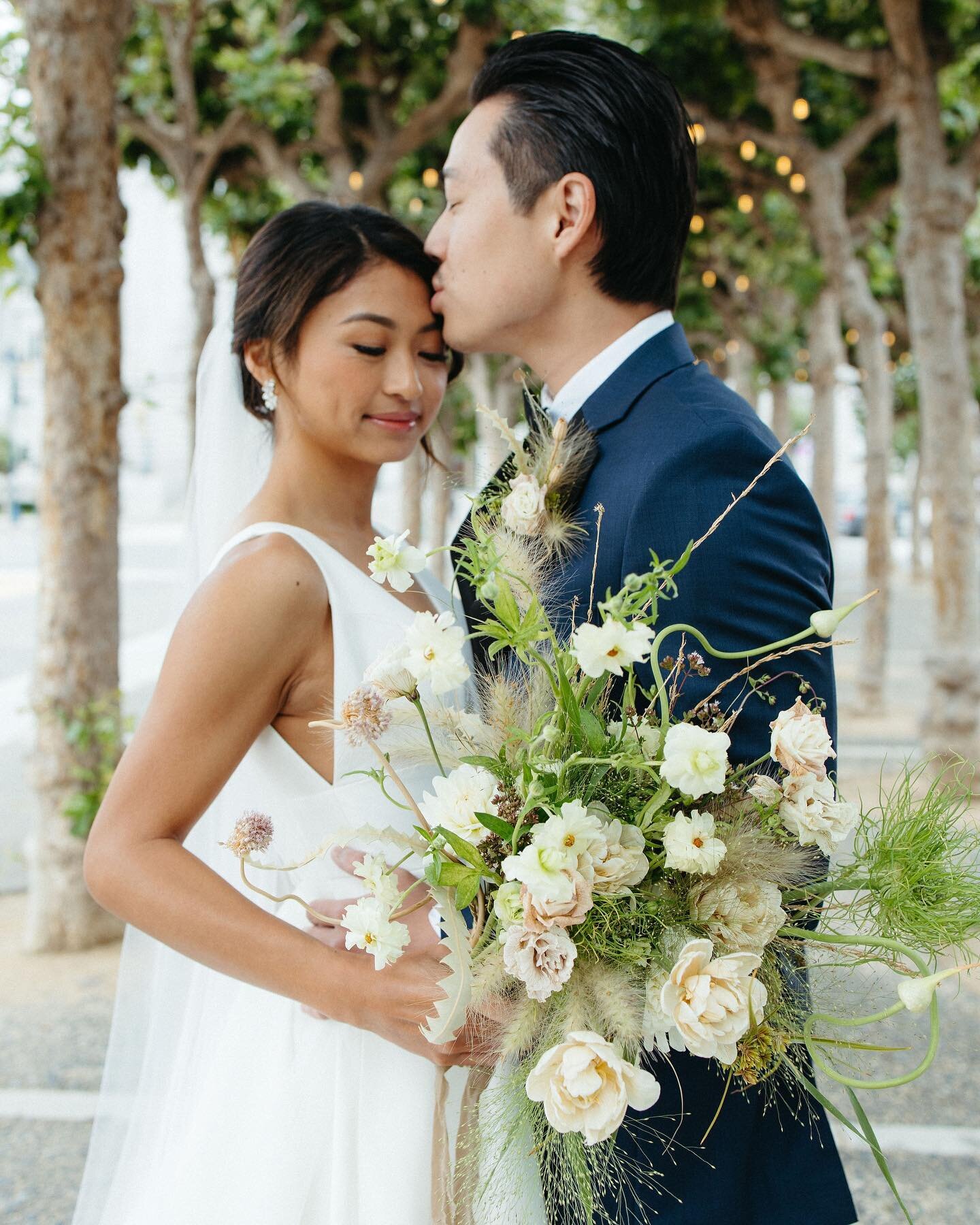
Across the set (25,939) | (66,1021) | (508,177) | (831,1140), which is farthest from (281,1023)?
(25,939)

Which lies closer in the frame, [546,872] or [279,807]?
[546,872]

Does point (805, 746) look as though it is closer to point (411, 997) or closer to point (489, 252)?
point (411, 997)

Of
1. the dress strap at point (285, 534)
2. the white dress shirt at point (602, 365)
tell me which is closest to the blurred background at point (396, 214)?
the white dress shirt at point (602, 365)

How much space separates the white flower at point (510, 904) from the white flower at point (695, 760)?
192 millimetres

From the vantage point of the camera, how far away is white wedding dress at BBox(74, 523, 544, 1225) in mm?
1753

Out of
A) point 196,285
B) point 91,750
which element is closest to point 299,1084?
point 91,750

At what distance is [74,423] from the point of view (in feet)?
16.3

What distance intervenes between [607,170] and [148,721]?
45.0 inches

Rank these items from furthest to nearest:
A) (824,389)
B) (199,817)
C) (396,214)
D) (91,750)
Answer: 1. (824,389)
2. (396,214)
3. (91,750)
4. (199,817)

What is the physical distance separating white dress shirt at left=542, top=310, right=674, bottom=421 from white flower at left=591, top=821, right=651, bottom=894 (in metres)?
0.89

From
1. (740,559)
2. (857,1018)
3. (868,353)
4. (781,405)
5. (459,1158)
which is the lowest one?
(459,1158)

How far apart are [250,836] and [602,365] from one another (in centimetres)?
100

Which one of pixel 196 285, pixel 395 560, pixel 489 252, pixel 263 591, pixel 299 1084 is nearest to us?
pixel 395 560

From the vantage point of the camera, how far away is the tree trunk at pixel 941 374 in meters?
7.12
